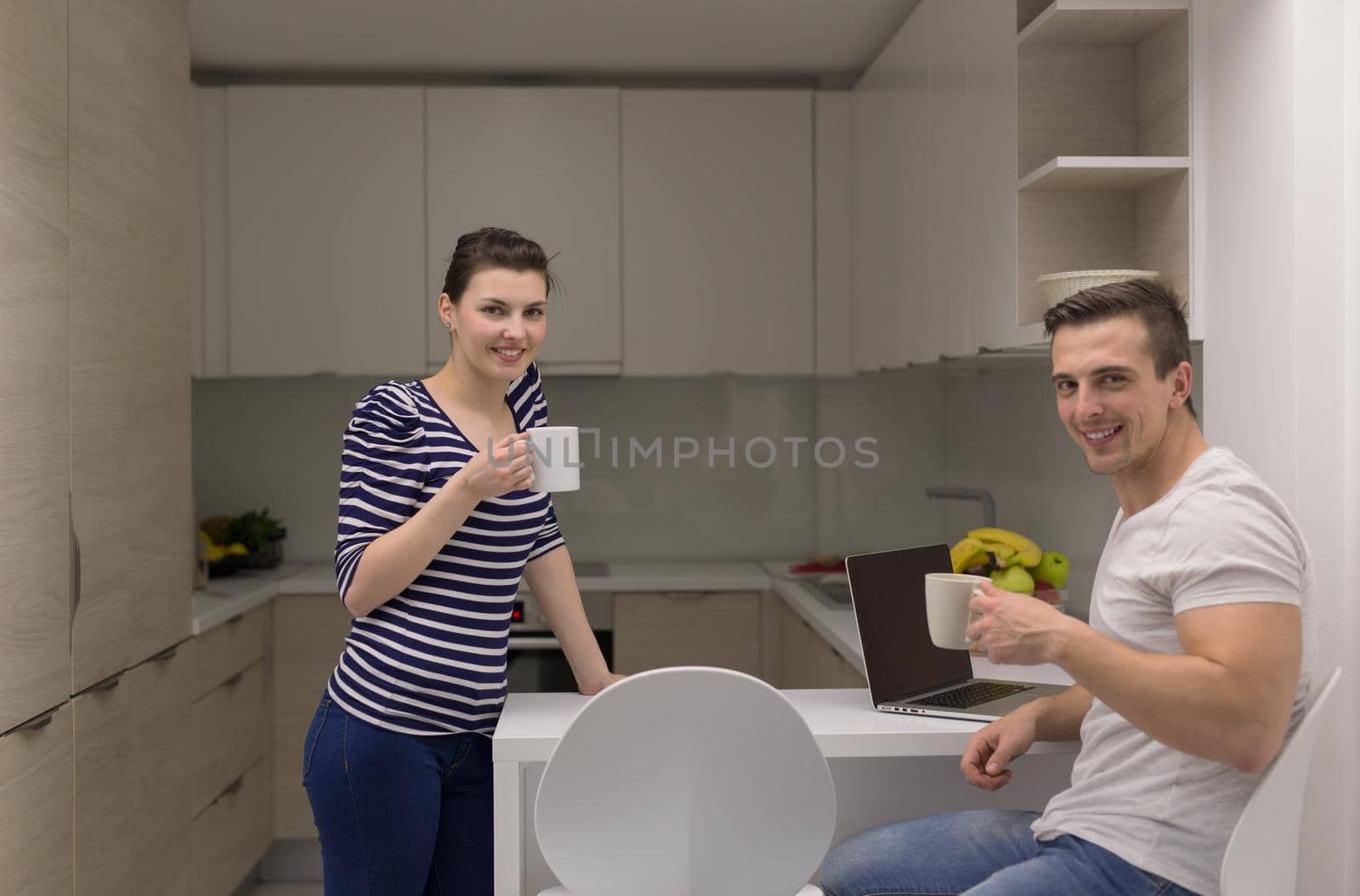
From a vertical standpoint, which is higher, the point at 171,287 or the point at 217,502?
the point at 171,287

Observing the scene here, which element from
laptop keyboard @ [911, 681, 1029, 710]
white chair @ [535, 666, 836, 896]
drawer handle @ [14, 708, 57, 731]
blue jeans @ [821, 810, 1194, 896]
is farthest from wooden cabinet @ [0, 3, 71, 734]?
laptop keyboard @ [911, 681, 1029, 710]

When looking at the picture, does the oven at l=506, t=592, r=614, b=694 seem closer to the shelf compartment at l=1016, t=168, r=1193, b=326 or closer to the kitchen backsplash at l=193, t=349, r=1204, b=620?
the kitchen backsplash at l=193, t=349, r=1204, b=620

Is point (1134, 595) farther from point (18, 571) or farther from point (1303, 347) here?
point (18, 571)

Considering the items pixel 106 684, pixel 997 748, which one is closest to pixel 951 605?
pixel 997 748

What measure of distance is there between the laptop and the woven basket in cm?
53

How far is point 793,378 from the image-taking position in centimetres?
443

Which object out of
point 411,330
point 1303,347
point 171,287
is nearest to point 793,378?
point 411,330

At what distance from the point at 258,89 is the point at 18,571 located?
7.74 ft

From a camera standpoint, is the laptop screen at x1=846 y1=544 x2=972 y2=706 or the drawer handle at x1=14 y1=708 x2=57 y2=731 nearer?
the laptop screen at x1=846 y1=544 x2=972 y2=706

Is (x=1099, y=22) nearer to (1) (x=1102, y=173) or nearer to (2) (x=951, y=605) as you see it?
(1) (x=1102, y=173)

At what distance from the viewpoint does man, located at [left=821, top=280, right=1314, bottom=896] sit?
4.09ft

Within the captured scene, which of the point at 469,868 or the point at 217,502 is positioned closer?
the point at 469,868

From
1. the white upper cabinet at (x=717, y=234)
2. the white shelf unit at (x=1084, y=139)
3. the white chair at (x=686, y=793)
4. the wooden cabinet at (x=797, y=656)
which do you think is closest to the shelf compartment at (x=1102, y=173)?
the white shelf unit at (x=1084, y=139)

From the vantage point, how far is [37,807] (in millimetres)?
2047
